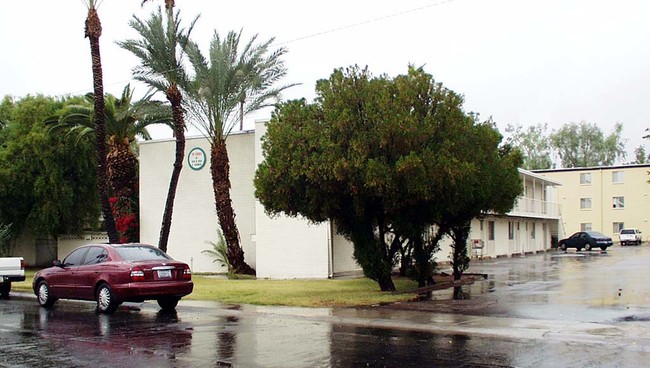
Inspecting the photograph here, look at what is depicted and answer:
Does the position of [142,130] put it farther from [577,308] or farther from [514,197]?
[577,308]

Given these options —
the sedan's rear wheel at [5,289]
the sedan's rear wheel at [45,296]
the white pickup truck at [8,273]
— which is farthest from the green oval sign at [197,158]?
the sedan's rear wheel at [45,296]

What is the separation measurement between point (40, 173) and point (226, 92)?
12354 millimetres

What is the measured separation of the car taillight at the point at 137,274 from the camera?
50.6 ft

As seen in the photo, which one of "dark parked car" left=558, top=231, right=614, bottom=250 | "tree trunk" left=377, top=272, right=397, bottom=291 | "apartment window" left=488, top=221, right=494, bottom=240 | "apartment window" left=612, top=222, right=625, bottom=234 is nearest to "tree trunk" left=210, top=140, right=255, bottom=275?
"tree trunk" left=377, top=272, right=397, bottom=291

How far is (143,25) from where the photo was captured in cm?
2662

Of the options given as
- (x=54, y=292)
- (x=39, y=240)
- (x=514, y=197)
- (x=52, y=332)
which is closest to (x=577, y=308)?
(x=514, y=197)

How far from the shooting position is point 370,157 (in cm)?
1769

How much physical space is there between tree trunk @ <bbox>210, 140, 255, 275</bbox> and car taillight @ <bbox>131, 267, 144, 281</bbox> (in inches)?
495

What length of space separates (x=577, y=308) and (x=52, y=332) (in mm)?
11294

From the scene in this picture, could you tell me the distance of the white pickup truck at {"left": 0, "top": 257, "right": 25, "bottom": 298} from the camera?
21.3m

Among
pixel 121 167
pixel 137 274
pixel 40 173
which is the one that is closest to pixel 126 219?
pixel 121 167

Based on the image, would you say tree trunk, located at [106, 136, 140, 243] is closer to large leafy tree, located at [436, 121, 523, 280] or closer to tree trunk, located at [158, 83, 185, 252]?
tree trunk, located at [158, 83, 185, 252]

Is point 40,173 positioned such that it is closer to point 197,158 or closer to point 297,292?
point 197,158

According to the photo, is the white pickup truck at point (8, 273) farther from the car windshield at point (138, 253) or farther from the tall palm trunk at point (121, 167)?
the tall palm trunk at point (121, 167)
